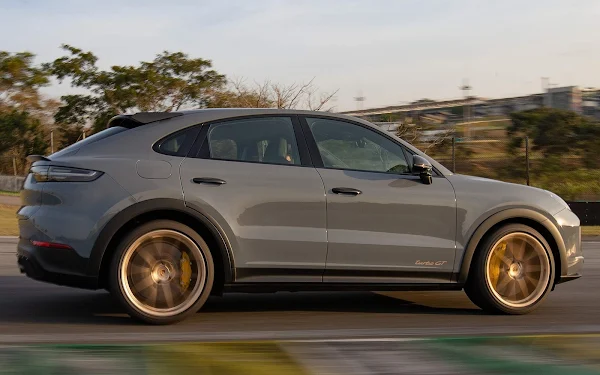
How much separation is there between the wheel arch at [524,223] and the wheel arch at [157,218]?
1898 mm

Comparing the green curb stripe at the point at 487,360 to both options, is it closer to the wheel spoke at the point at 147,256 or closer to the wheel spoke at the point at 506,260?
the wheel spoke at the point at 506,260

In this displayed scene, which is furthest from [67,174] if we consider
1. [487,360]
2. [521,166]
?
[521,166]

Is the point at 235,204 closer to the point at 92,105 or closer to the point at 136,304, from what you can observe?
the point at 136,304

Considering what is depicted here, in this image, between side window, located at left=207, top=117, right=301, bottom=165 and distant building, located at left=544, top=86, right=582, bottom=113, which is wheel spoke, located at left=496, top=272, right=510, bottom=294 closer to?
side window, located at left=207, top=117, right=301, bottom=165

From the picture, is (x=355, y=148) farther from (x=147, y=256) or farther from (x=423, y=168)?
(x=147, y=256)

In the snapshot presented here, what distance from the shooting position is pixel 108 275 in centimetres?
603

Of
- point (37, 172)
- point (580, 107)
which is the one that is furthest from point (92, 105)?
point (37, 172)

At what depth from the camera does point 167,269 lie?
6121 mm

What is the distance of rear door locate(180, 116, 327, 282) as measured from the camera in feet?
20.2

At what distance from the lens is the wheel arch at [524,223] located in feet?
21.8

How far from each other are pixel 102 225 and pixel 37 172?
2.23 feet

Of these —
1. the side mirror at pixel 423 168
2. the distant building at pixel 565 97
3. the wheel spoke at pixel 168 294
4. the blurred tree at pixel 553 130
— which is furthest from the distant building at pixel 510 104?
the wheel spoke at pixel 168 294

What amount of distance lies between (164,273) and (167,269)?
1.4 inches

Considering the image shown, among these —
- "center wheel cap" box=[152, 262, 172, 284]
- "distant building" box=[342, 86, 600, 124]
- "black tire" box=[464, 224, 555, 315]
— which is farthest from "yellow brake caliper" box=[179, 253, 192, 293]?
"distant building" box=[342, 86, 600, 124]
